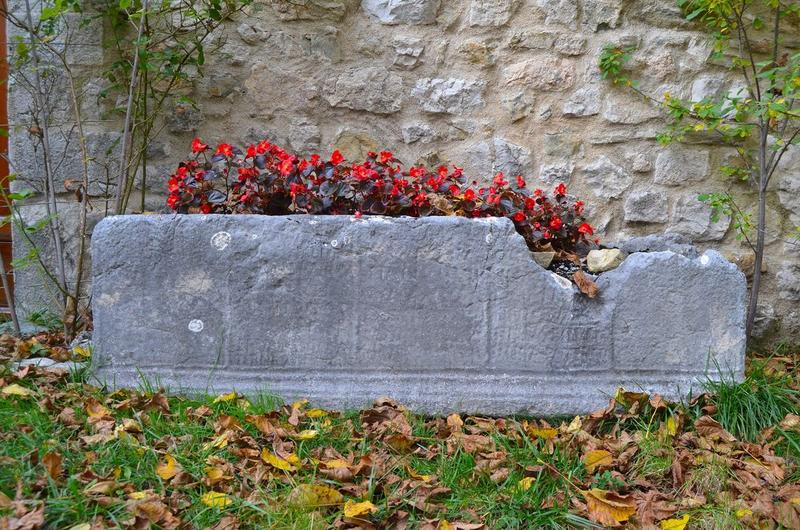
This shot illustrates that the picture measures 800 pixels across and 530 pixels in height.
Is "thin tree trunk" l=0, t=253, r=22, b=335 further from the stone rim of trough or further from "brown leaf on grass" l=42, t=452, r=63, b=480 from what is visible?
"brown leaf on grass" l=42, t=452, r=63, b=480

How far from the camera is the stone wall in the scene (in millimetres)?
3061

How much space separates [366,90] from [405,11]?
1.34 feet

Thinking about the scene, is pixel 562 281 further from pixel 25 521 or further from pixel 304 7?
pixel 304 7

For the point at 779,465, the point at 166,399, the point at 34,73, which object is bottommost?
the point at 779,465

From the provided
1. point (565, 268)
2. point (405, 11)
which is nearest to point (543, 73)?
point (405, 11)

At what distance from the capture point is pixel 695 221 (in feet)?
10.2

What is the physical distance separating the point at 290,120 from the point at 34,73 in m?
1.16

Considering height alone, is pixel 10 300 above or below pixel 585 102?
below

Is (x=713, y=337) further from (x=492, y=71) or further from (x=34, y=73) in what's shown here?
(x=34, y=73)

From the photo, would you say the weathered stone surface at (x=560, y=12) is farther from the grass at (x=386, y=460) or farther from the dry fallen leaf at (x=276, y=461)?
the dry fallen leaf at (x=276, y=461)

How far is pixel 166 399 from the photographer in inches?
83.7

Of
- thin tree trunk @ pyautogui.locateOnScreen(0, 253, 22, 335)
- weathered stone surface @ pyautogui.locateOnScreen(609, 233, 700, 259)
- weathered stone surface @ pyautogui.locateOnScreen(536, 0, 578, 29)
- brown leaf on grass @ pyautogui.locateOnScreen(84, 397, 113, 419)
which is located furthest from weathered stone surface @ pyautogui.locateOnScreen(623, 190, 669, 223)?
thin tree trunk @ pyautogui.locateOnScreen(0, 253, 22, 335)

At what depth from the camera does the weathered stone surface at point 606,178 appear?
3.09 metres

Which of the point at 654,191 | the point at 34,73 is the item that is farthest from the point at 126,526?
the point at 654,191
